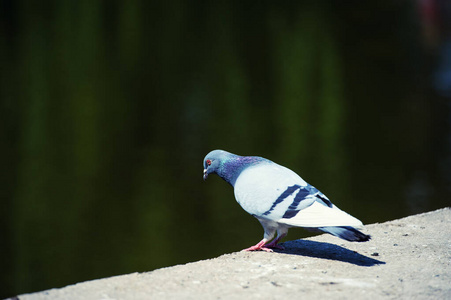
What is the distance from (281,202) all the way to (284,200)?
0.08ft

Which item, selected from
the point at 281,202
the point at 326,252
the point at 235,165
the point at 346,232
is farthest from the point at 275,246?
the point at 346,232

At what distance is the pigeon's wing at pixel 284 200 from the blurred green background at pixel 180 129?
4322 millimetres

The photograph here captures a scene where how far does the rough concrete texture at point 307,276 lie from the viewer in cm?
363

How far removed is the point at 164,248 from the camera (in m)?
9.18

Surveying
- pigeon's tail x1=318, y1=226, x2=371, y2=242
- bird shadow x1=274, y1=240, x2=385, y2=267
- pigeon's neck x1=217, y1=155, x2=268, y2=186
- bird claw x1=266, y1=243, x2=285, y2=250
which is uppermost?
pigeon's neck x1=217, y1=155, x2=268, y2=186

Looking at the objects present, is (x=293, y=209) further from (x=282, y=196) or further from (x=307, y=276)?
(x=307, y=276)

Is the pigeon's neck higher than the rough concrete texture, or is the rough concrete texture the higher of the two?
the pigeon's neck

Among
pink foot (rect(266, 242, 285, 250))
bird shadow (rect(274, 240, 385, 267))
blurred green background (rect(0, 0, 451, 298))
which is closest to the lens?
bird shadow (rect(274, 240, 385, 267))

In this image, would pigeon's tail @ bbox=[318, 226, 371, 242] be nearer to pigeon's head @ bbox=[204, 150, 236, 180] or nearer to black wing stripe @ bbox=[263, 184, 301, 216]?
black wing stripe @ bbox=[263, 184, 301, 216]

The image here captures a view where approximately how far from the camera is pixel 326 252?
15.0 feet

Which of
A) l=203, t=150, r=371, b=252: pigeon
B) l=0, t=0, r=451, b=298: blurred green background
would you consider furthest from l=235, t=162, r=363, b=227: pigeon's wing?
l=0, t=0, r=451, b=298: blurred green background

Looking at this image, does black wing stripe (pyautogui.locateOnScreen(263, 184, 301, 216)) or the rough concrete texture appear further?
black wing stripe (pyautogui.locateOnScreen(263, 184, 301, 216))

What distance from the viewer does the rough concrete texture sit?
363cm

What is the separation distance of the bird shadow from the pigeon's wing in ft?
1.29
